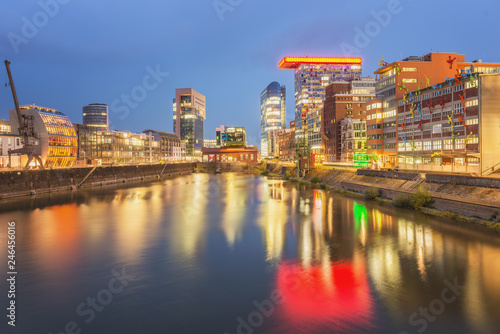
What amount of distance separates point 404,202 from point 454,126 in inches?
936

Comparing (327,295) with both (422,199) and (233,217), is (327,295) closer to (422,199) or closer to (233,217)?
(233,217)

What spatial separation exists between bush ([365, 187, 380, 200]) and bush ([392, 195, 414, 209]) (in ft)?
21.2

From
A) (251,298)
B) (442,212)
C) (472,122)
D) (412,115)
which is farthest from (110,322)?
(412,115)

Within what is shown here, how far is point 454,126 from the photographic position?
5544 centimetres

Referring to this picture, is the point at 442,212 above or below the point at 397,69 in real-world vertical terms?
below

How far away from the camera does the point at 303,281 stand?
1895 cm

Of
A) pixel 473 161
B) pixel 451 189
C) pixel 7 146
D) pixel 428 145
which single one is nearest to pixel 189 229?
pixel 451 189

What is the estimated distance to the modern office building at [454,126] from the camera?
48.3 m

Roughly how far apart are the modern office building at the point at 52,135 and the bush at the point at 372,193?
257 feet

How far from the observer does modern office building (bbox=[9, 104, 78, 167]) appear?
90438 millimetres

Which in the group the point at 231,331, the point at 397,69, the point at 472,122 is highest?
the point at 397,69

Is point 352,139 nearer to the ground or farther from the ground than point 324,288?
farther from the ground

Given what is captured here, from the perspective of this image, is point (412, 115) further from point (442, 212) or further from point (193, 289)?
point (193, 289)

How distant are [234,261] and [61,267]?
11671 millimetres
